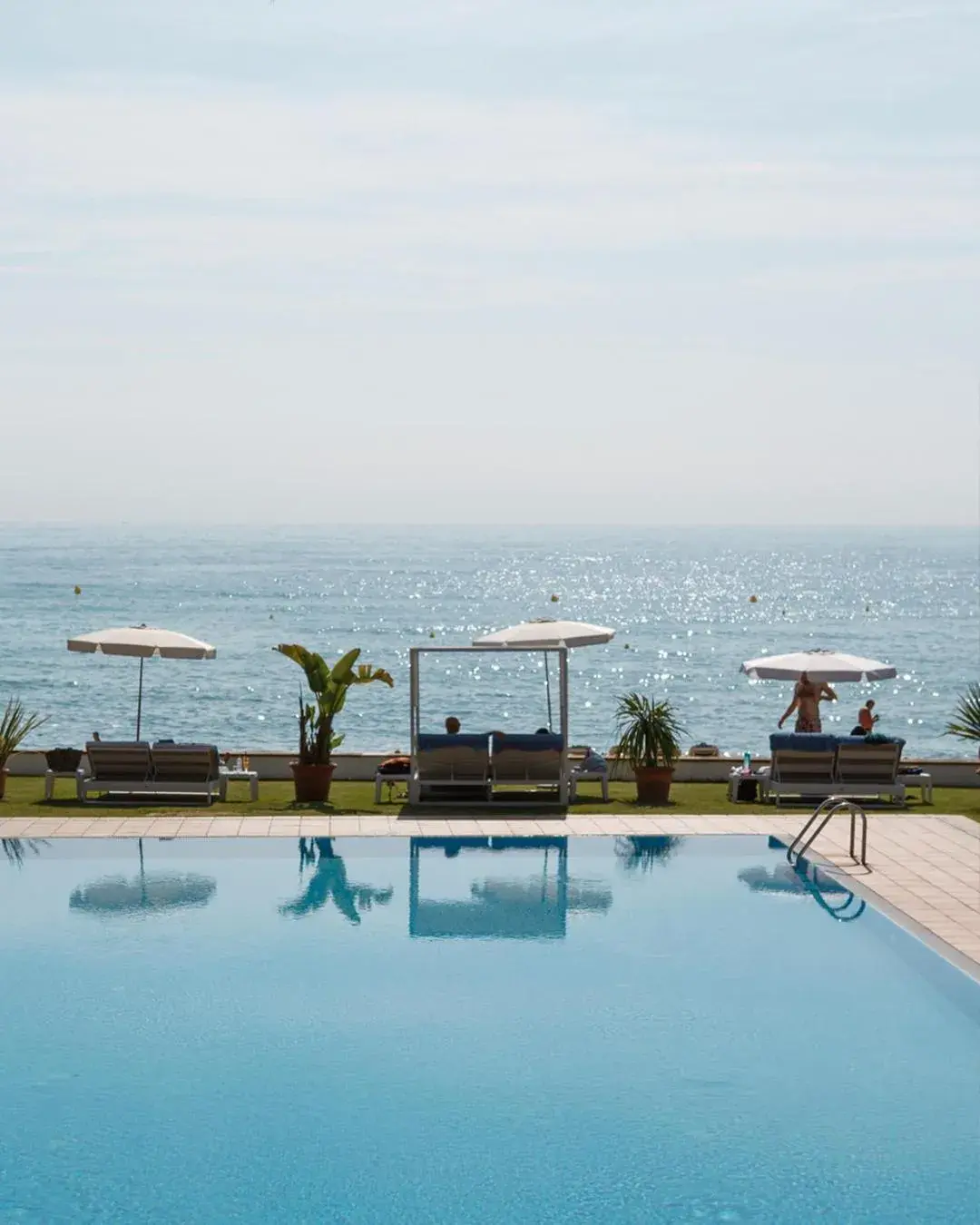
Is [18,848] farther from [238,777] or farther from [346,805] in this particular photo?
[346,805]

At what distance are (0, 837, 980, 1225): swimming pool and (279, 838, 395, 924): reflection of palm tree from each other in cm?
4

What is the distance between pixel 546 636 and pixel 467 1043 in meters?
9.43

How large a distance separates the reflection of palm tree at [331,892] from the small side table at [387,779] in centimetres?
253

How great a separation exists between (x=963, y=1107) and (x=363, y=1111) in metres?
3.44

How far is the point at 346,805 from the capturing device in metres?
18.3

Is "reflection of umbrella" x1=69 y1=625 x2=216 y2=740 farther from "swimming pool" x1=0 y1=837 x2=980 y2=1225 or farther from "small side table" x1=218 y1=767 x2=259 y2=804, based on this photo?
"swimming pool" x1=0 y1=837 x2=980 y2=1225

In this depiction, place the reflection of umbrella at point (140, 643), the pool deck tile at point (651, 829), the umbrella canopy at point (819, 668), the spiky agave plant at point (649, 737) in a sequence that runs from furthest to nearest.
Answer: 1. the umbrella canopy at point (819, 668)
2. the reflection of umbrella at point (140, 643)
3. the spiky agave plant at point (649, 737)
4. the pool deck tile at point (651, 829)

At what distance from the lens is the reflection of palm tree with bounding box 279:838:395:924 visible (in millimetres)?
13922

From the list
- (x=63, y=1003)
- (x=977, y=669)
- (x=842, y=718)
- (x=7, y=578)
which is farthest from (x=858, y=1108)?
(x=7, y=578)

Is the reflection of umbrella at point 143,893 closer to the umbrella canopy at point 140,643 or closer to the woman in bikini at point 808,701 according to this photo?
the umbrella canopy at point 140,643

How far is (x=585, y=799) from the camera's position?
19.0 meters

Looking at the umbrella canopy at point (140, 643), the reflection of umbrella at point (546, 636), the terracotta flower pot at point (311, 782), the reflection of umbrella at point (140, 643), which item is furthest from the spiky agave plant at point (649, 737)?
the reflection of umbrella at point (140, 643)

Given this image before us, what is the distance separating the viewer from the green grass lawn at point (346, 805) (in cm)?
1762

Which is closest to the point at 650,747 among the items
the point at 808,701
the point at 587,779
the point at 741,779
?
the point at 587,779
